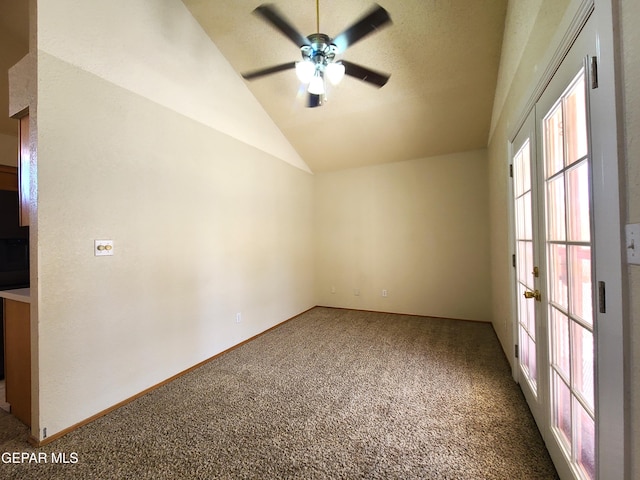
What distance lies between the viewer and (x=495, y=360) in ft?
8.98

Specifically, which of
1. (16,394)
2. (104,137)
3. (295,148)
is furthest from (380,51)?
(16,394)

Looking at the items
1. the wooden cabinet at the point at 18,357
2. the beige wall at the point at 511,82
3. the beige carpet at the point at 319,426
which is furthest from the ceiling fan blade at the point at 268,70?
the beige carpet at the point at 319,426

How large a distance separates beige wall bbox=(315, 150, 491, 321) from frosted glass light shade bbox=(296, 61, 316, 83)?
2.84 meters

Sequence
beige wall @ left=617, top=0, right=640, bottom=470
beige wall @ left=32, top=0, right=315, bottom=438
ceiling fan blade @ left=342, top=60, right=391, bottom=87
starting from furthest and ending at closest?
ceiling fan blade @ left=342, top=60, right=391, bottom=87 < beige wall @ left=32, top=0, right=315, bottom=438 < beige wall @ left=617, top=0, right=640, bottom=470

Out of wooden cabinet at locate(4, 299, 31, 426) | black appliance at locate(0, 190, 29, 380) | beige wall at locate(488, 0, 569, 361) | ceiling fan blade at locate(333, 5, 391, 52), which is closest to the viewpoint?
beige wall at locate(488, 0, 569, 361)

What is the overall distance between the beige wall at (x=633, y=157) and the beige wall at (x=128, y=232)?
2808mm

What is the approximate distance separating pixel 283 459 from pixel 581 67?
91.2 inches

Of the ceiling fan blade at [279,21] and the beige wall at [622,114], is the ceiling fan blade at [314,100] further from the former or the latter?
the beige wall at [622,114]

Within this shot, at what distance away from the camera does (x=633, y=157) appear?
0.76m

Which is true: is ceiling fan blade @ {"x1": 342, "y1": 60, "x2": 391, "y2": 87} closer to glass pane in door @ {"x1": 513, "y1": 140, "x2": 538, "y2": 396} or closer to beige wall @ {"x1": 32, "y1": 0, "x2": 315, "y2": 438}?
glass pane in door @ {"x1": 513, "y1": 140, "x2": 538, "y2": 396}

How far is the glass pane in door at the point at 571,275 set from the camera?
3.57 feet

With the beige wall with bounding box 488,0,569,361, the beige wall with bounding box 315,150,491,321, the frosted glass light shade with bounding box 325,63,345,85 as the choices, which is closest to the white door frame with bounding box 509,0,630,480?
the beige wall with bounding box 488,0,569,361

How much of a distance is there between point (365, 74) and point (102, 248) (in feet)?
8.02

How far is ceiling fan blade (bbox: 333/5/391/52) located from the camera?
168 centimetres
